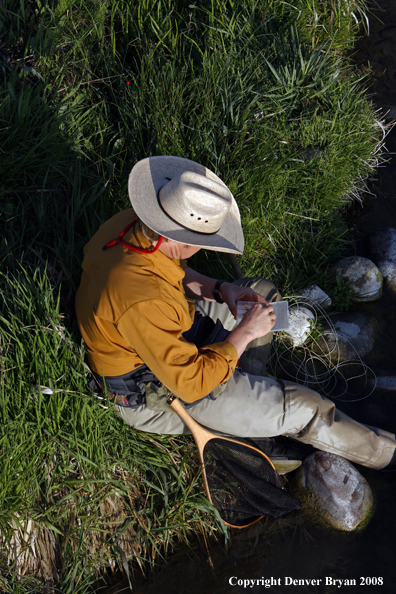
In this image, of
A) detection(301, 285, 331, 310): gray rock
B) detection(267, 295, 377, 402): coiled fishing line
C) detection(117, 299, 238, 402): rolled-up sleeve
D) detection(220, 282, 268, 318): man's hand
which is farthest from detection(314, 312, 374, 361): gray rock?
detection(117, 299, 238, 402): rolled-up sleeve

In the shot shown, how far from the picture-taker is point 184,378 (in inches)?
88.8

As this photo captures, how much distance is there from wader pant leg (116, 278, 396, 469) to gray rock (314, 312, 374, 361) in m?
0.75

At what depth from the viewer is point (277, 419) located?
9.54ft

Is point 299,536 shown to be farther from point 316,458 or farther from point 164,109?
point 164,109

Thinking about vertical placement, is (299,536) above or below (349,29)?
below

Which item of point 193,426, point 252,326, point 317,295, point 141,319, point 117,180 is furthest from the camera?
point 317,295

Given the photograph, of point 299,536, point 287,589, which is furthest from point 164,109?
point 287,589

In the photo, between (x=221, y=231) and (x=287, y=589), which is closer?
(x=221, y=231)

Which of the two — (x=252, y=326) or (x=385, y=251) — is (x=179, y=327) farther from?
(x=385, y=251)

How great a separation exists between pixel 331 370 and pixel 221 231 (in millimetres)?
1857

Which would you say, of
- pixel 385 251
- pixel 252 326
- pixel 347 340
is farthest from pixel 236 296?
pixel 385 251

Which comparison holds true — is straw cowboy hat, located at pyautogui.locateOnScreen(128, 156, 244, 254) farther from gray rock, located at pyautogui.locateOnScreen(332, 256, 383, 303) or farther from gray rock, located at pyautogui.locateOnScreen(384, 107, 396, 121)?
gray rock, located at pyautogui.locateOnScreen(384, 107, 396, 121)

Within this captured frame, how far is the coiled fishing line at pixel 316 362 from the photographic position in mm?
3697

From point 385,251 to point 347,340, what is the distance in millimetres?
972
